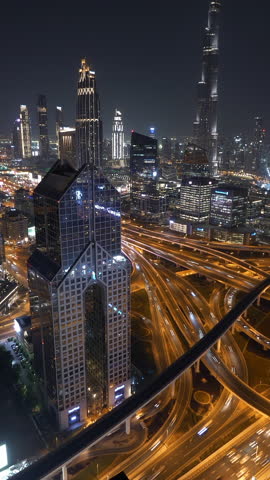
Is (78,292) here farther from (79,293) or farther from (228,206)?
(228,206)

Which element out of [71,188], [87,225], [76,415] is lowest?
[76,415]

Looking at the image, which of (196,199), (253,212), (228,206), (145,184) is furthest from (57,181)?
(145,184)

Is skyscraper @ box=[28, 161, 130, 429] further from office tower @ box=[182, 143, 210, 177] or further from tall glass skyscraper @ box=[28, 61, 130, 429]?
office tower @ box=[182, 143, 210, 177]

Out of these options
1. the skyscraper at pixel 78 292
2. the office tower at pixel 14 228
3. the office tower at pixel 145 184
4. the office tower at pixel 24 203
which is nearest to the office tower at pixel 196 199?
the office tower at pixel 145 184

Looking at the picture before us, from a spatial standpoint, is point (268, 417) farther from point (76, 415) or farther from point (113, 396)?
point (76, 415)

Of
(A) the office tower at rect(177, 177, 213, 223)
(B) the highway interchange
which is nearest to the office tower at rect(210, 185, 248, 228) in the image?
(A) the office tower at rect(177, 177, 213, 223)

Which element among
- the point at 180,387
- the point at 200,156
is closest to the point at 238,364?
the point at 180,387

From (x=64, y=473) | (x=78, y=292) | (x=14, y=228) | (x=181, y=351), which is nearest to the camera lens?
(x=64, y=473)
